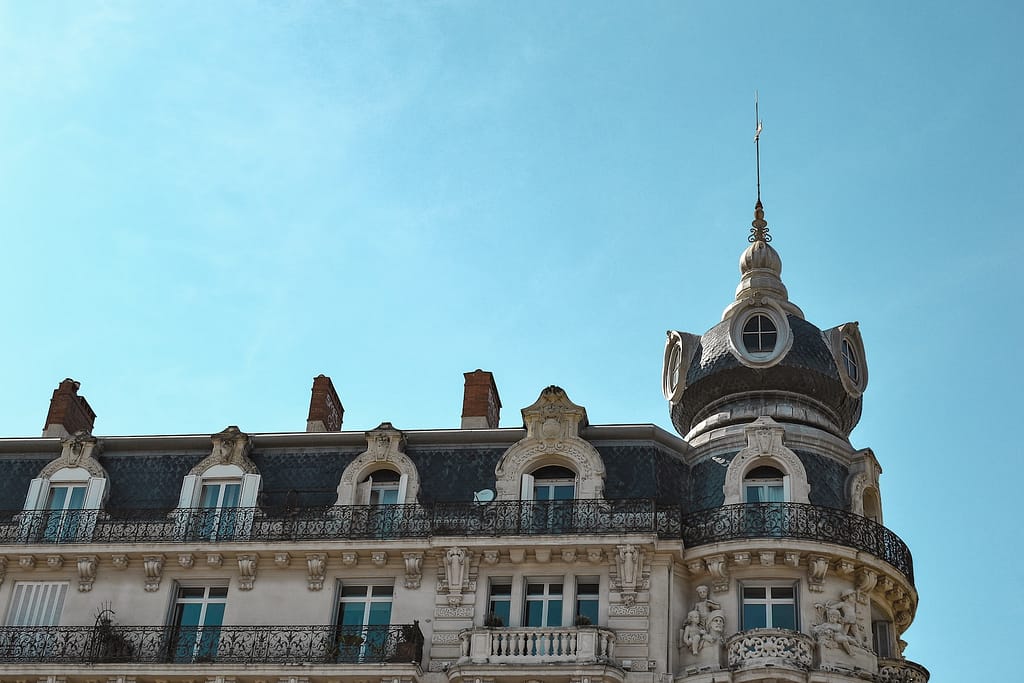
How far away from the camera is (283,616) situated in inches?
1303

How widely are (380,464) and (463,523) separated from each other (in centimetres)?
272

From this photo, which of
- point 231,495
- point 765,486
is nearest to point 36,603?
point 231,495

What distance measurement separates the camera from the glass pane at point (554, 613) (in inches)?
1271

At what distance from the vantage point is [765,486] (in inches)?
1315

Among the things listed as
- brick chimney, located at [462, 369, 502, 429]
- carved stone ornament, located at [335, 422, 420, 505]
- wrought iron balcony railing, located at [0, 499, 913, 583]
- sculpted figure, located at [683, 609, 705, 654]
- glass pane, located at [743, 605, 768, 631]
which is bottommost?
sculpted figure, located at [683, 609, 705, 654]

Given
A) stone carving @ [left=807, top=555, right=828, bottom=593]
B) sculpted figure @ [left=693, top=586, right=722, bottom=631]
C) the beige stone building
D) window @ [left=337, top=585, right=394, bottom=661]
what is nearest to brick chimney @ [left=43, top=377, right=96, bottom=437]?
the beige stone building

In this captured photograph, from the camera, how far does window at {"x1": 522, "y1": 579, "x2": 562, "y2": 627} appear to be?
106ft

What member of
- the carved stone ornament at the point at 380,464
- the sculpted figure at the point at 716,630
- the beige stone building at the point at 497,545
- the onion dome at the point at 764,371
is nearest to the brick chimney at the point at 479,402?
the beige stone building at the point at 497,545

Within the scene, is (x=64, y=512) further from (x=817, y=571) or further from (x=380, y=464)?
(x=817, y=571)

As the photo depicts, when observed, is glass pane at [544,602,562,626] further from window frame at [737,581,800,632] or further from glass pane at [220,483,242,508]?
glass pane at [220,483,242,508]

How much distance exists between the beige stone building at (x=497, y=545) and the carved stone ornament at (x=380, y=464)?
5 centimetres

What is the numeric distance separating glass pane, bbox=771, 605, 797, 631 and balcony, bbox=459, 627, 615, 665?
3250 millimetres

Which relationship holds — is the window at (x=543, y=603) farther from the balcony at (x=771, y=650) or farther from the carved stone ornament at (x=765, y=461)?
the carved stone ornament at (x=765, y=461)

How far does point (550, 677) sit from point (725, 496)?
5.37 metres
